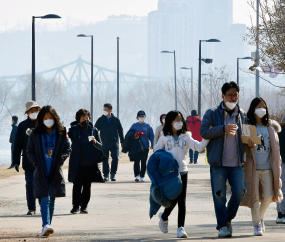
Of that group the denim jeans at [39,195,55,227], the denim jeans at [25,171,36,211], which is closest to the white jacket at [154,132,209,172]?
the denim jeans at [39,195,55,227]

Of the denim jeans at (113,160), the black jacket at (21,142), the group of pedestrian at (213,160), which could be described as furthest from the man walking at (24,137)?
the denim jeans at (113,160)

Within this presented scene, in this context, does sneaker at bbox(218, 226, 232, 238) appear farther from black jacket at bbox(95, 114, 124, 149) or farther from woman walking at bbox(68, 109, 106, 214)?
black jacket at bbox(95, 114, 124, 149)

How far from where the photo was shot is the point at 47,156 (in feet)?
22.8

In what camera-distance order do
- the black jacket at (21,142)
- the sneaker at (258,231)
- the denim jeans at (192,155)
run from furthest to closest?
the denim jeans at (192,155) → the black jacket at (21,142) → the sneaker at (258,231)

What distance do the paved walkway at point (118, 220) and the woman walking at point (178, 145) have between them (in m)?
0.30

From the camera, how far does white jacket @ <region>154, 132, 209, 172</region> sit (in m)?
6.73

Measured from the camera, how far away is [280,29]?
13938 mm

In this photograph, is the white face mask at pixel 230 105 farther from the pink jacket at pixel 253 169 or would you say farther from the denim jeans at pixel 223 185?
the denim jeans at pixel 223 185

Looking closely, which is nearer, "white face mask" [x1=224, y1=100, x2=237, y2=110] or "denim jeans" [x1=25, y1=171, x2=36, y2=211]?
"white face mask" [x1=224, y1=100, x2=237, y2=110]

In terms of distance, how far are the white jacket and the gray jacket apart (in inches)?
6.5

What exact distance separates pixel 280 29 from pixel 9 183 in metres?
7.24

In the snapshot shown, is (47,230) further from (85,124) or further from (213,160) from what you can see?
(85,124)

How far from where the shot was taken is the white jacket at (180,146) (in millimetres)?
6730

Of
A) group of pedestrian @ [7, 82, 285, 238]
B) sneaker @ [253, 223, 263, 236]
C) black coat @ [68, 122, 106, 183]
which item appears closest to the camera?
group of pedestrian @ [7, 82, 285, 238]
